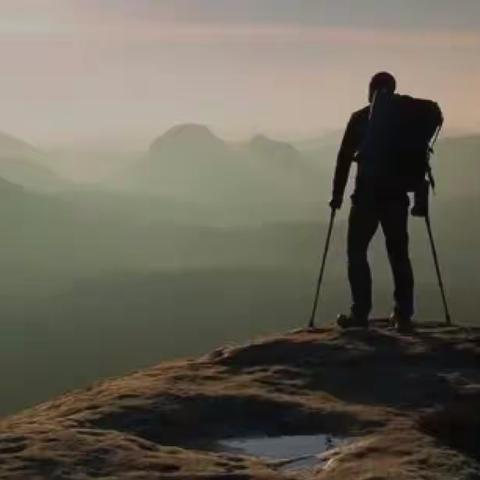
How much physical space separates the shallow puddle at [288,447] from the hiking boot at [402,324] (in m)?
4.94

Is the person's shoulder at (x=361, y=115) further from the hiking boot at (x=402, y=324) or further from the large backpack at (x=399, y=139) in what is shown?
the hiking boot at (x=402, y=324)

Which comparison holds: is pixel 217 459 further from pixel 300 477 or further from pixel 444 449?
pixel 444 449

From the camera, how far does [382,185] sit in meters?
14.4

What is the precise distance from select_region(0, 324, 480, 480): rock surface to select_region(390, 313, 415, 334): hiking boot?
0.69 feet

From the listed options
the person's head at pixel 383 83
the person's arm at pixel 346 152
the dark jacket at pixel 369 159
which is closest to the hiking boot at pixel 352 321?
the dark jacket at pixel 369 159

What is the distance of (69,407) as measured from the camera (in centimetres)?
1074

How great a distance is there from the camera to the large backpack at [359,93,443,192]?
46.7 ft

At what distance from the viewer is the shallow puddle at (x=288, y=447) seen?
8805 millimetres

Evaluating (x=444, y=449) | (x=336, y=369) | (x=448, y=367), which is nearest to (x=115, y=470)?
(x=444, y=449)

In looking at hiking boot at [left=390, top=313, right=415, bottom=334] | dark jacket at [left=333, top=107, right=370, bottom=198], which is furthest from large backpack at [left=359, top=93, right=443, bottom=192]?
hiking boot at [left=390, top=313, right=415, bottom=334]

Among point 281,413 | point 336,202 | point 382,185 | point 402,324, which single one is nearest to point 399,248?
point 382,185

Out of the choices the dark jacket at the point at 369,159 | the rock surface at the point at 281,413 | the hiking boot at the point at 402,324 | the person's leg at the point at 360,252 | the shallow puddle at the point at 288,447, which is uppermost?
the dark jacket at the point at 369,159

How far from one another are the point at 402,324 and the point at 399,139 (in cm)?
274

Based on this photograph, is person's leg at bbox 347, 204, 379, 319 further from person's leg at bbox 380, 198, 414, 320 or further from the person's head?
the person's head
